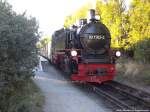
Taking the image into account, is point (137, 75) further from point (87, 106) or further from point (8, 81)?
point (8, 81)

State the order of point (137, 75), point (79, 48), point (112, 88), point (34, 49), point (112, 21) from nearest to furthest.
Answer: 1. point (34, 49)
2. point (112, 88)
3. point (79, 48)
4. point (137, 75)
5. point (112, 21)

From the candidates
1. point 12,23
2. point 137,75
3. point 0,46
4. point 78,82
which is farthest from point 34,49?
point 137,75

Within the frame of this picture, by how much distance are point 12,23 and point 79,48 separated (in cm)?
1085

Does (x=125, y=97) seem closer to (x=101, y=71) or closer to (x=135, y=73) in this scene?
(x=101, y=71)

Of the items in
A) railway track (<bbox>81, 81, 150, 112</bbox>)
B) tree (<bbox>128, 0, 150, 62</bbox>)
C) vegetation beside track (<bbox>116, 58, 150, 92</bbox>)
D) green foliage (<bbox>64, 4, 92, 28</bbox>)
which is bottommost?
railway track (<bbox>81, 81, 150, 112</bbox>)

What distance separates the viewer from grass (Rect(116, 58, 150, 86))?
21453 mm

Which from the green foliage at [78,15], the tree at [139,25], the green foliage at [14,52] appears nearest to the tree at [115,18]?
the tree at [139,25]

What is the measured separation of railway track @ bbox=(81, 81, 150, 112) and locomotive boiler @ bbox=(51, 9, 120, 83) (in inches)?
28.1

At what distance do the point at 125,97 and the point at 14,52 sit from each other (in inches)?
293

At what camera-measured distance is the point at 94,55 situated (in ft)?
69.2

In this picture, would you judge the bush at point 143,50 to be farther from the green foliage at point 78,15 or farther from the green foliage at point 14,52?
the green foliage at point 14,52

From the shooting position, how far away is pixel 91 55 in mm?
21031

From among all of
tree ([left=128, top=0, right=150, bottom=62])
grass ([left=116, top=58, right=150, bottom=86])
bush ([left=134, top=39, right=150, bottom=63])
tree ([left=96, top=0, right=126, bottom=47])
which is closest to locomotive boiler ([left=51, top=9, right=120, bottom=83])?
grass ([left=116, top=58, right=150, bottom=86])

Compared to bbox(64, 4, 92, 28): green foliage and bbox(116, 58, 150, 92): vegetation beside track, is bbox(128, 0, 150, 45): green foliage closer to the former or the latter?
bbox(116, 58, 150, 92): vegetation beside track
